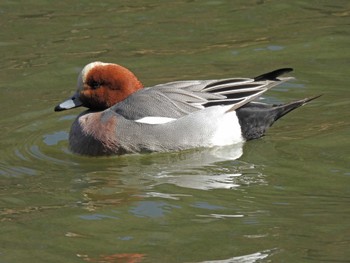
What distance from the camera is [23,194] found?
24.0 ft

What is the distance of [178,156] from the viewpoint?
8211mm

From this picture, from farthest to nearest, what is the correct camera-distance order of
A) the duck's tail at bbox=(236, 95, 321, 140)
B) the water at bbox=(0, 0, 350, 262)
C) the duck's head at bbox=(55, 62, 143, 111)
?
the duck's head at bbox=(55, 62, 143, 111)
the duck's tail at bbox=(236, 95, 321, 140)
the water at bbox=(0, 0, 350, 262)

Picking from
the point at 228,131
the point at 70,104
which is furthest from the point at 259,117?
the point at 70,104

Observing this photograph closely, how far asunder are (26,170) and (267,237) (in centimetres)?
246

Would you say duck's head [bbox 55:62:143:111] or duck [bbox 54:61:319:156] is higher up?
duck's head [bbox 55:62:143:111]

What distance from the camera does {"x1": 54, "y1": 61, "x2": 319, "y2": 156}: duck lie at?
27.1 ft

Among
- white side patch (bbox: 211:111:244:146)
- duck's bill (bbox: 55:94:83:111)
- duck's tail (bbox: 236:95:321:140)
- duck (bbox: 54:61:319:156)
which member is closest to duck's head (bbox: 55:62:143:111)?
duck's bill (bbox: 55:94:83:111)

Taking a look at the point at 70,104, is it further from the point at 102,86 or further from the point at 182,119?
the point at 182,119

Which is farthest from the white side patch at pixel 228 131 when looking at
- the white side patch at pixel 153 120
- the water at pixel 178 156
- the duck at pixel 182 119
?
the white side patch at pixel 153 120

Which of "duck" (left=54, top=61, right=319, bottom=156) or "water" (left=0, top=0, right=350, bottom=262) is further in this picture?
"duck" (left=54, top=61, right=319, bottom=156)

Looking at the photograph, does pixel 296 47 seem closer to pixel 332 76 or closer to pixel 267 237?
pixel 332 76

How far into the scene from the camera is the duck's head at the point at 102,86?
28.2 ft

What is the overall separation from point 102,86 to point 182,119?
0.77m

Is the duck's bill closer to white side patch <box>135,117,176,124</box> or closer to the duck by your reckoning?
the duck
